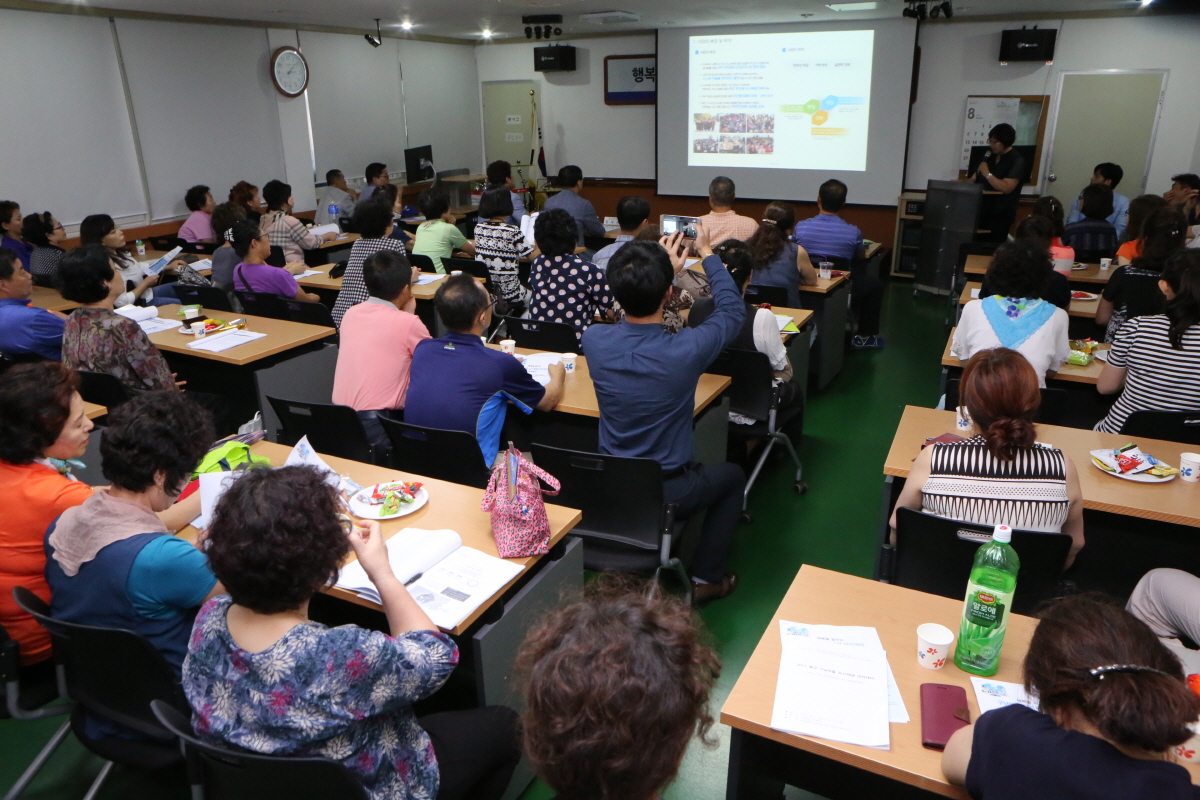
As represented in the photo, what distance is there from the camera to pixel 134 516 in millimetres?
1795

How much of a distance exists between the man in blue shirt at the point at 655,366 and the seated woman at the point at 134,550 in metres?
1.34

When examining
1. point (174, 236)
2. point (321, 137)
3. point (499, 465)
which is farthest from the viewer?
point (321, 137)

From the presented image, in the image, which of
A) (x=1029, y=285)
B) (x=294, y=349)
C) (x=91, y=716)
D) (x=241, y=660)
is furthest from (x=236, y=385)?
(x=1029, y=285)

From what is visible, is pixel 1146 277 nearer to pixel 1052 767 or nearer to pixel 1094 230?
pixel 1094 230

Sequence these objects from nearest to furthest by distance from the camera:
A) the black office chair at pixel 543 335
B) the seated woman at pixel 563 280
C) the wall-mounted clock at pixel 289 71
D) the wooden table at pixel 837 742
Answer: the wooden table at pixel 837 742 → the black office chair at pixel 543 335 → the seated woman at pixel 563 280 → the wall-mounted clock at pixel 289 71

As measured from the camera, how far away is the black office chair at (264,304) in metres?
4.80

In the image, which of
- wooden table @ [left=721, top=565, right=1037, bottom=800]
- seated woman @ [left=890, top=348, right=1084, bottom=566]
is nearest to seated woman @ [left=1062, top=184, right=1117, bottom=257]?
seated woman @ [left=890, top=348, right=1084, bottom=566]

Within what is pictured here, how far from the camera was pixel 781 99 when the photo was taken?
356 inches

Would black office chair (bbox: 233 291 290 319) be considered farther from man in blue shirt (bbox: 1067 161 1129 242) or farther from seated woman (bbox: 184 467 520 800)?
man in blue shirt (bbox: 1067 161 1129 242)

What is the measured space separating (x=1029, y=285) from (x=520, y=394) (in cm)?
227

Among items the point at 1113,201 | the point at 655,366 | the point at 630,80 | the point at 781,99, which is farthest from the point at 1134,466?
the point at 630,80

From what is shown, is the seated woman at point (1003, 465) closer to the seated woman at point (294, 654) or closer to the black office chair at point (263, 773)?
the seated woman at point (294, 654)

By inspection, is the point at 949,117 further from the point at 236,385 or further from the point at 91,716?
the point at 91,716

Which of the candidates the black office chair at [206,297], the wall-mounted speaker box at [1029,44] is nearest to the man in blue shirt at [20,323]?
the black office chair at [206,297]
